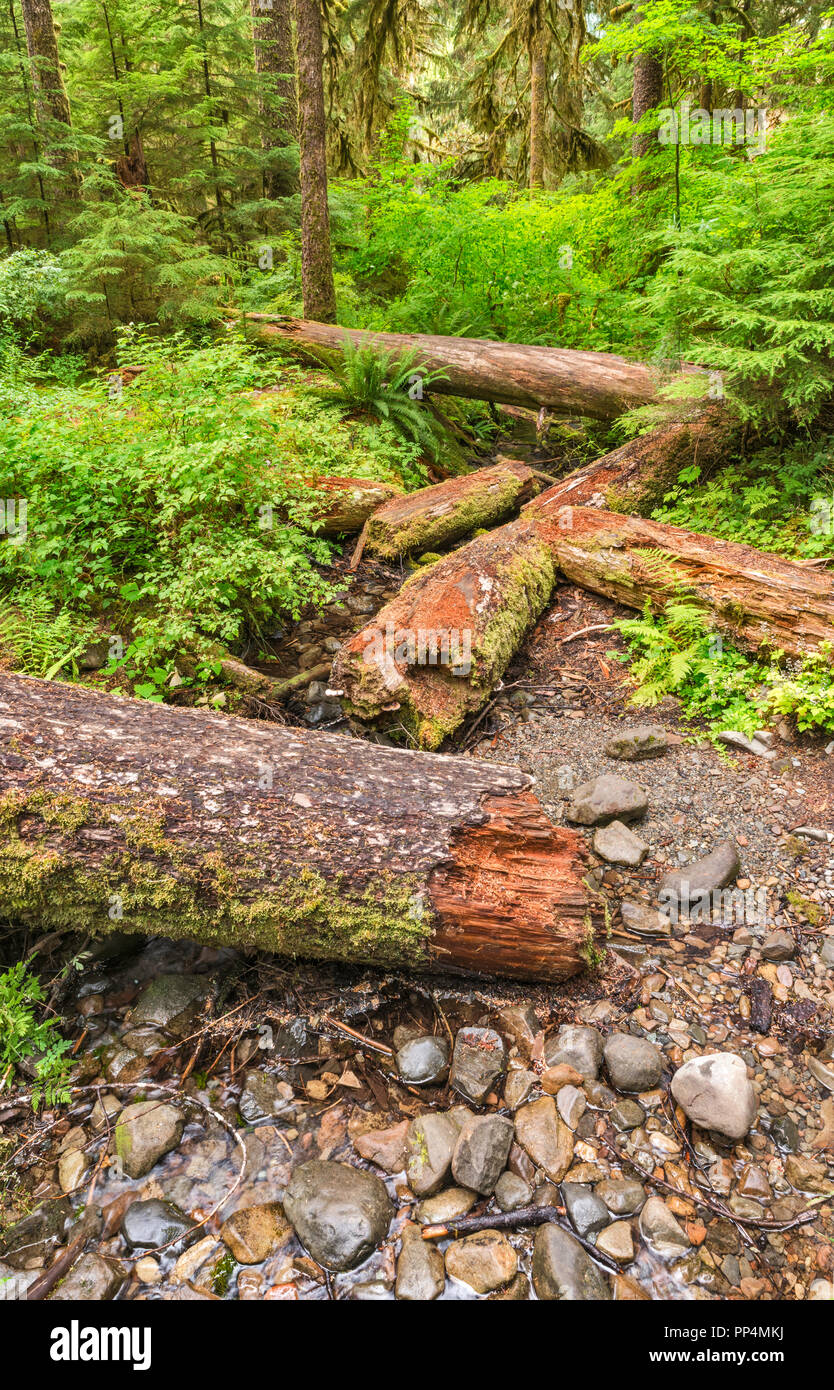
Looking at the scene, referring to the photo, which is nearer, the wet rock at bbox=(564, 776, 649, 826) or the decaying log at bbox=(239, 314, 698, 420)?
the wet rock at bbox=(564, 776, 649, 826)

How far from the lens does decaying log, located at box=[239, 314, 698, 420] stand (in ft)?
23.0

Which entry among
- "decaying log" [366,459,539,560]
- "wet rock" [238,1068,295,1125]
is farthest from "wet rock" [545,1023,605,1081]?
"decaying log" [366,459,539,560]

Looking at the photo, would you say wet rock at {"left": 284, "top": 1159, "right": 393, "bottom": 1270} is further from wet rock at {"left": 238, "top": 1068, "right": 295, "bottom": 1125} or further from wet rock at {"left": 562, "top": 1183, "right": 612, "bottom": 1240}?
wet rock at {"left": 562, "top": 1183, "right": 612, "bottom": 1240}

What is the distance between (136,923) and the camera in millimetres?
2625

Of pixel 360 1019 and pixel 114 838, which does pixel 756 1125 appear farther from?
pixel 114 838

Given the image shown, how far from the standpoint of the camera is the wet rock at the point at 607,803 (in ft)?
11.0

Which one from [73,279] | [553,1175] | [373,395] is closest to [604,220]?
[373,395]

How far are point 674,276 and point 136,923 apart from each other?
18.9 feet

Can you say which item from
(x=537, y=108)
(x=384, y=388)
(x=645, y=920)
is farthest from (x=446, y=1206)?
(x=537, y=108)

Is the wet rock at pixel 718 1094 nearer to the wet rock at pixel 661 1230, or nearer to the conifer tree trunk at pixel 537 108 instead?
the wet rock at pixel 661 1230

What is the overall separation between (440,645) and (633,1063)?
2448mm

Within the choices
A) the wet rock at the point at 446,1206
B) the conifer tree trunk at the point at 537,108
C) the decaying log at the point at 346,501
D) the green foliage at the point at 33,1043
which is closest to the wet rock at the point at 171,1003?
the green foliage at the point at 33,1043

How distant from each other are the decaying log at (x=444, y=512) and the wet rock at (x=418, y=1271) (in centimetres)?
459

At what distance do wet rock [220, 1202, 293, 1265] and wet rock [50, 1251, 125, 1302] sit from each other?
0.31 m
